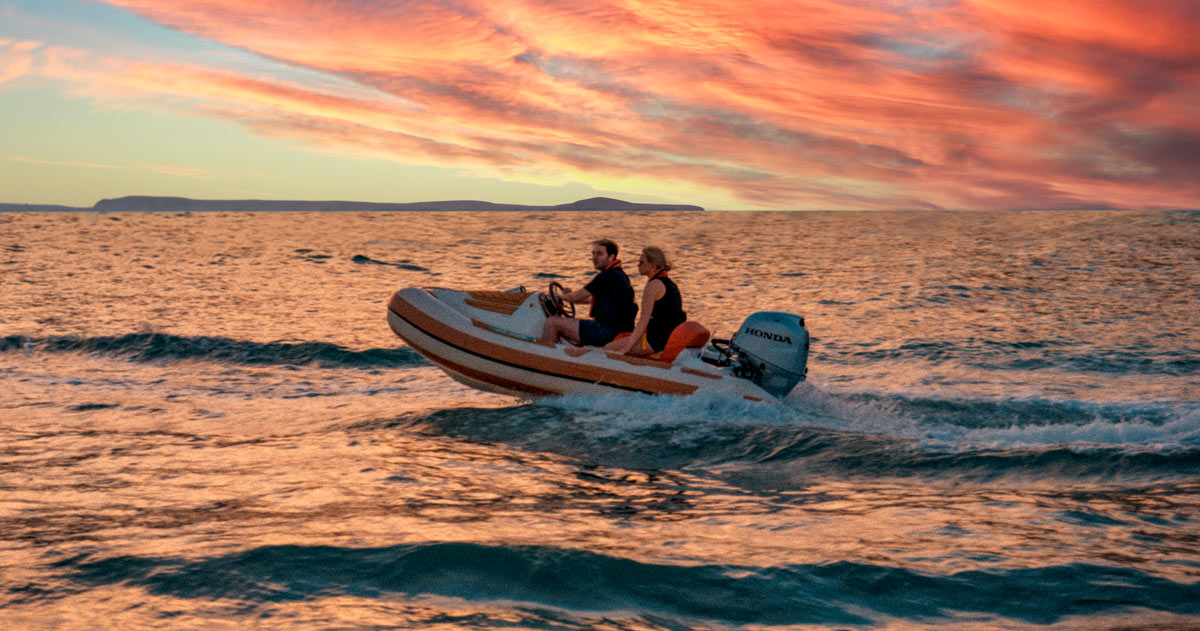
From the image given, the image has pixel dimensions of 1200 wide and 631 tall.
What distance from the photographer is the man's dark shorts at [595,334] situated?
9539mm

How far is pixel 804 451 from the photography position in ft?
24.8

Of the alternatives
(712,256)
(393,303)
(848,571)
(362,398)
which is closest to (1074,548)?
(848,571)

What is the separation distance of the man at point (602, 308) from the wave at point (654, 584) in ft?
15.1

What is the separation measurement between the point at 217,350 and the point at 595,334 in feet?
28.0

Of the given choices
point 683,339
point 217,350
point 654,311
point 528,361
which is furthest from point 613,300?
point 217,350

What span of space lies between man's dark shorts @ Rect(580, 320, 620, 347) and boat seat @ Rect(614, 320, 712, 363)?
0.68 m

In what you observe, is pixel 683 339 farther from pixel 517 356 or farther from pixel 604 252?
pixel 517 356

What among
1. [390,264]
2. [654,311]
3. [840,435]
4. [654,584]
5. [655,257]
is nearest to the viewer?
[654,584]

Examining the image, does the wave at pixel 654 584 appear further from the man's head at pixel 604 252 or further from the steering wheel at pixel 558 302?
the steering wheel at pixel 558 302

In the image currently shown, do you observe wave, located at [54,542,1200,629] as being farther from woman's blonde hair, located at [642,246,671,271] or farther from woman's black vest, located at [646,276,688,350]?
woman's black vest, located at [646,276,688,350]

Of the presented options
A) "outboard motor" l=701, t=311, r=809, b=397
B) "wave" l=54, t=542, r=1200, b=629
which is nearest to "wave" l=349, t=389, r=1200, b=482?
"outboard motor" l=701, t=311, r=809, b=397

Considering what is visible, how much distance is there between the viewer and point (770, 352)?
870 centimetres

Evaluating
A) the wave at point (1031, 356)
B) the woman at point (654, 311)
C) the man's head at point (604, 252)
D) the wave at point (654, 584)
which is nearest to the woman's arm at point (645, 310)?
the woman at point (654, 311)

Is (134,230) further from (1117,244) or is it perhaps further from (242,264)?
(1117,244)
